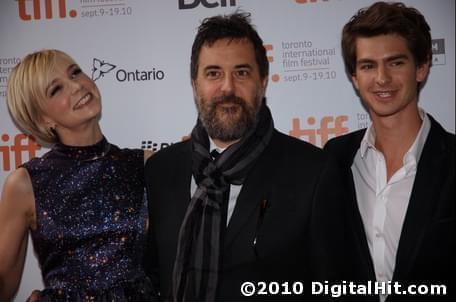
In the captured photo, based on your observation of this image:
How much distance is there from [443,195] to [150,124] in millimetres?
1548

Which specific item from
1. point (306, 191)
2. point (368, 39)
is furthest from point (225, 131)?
point (368, 39)

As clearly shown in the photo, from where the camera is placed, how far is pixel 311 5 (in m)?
2.75

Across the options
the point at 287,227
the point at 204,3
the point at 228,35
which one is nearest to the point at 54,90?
the point at 228,35

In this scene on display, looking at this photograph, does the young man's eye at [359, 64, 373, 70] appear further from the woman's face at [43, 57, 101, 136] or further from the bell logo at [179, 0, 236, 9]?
the woman's face at [43, 57, 101, 136]

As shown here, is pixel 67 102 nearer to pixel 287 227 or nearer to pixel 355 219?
pixel 287 227

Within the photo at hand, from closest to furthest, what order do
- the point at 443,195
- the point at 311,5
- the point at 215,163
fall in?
1. the point at 443,195
2. the point at 215,163
3. the point at 311,5

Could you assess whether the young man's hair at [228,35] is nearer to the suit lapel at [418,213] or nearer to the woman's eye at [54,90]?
the woman's eye at [54,90]

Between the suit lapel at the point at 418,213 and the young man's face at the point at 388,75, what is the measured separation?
287 mm

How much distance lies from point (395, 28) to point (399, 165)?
1.98ft

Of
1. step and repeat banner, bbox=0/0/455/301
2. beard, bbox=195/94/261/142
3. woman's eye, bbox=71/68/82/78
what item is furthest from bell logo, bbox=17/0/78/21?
beard, bbox=195/94/261/142

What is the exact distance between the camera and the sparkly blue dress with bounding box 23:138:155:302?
2.24 meters

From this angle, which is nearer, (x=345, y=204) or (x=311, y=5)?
(x=345, y=204)

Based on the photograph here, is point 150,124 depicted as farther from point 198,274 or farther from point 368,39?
point 368,39

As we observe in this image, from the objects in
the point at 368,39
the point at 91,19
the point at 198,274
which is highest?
the point at 91,19
